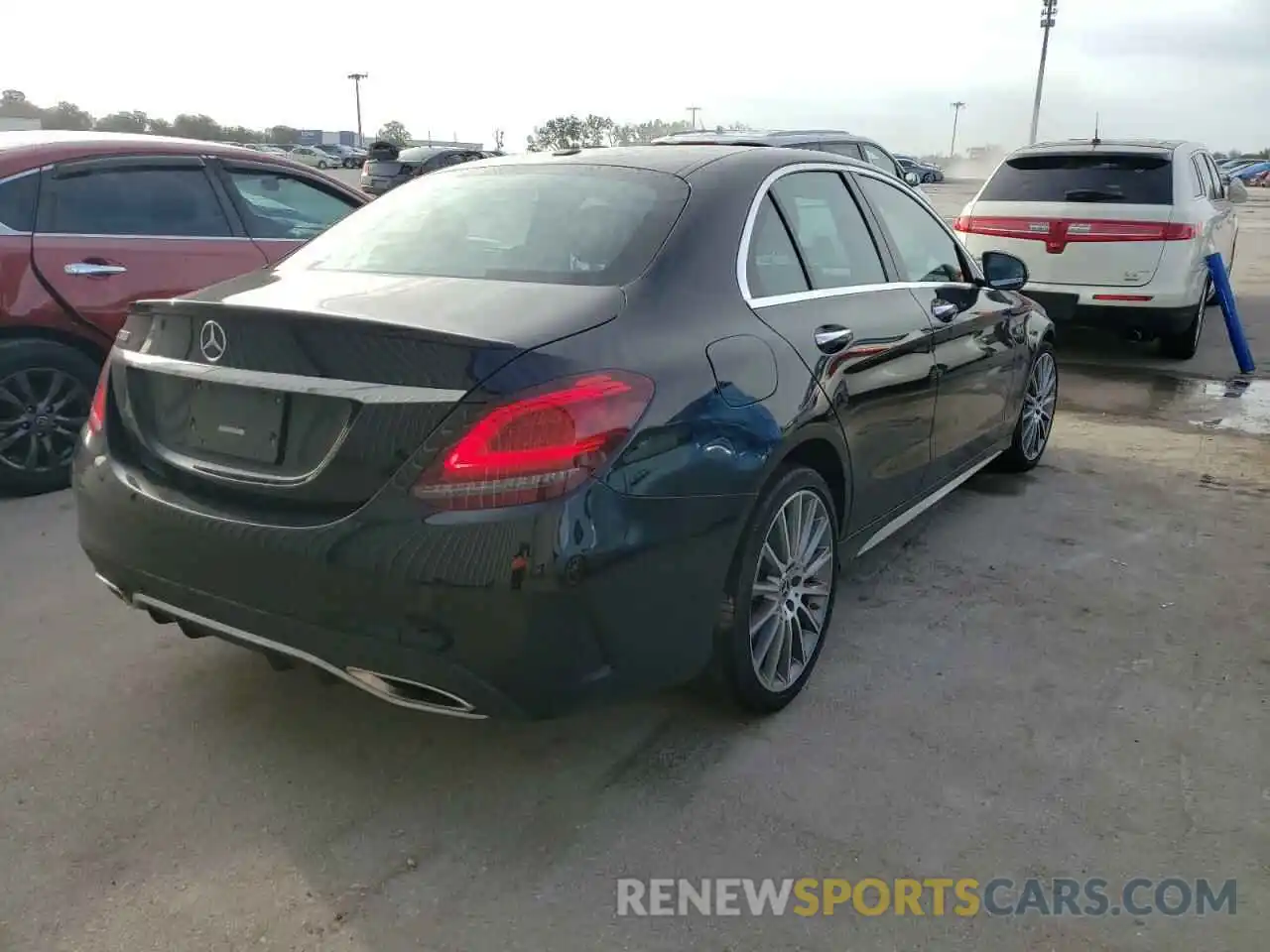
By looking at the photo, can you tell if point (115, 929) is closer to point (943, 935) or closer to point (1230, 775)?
point (943, 935)

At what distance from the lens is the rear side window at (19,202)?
190 inches

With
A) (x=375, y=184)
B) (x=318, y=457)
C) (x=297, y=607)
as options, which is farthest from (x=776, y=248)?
(x=375, y=184)

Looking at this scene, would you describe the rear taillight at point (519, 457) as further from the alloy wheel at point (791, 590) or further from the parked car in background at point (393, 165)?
the parked car in background at point (393, 165)

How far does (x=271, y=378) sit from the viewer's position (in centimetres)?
248

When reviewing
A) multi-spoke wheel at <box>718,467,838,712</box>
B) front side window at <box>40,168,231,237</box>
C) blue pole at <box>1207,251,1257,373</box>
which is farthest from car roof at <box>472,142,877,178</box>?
blue pole at <box>1207,251,1257,373</box>

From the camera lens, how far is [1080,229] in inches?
318

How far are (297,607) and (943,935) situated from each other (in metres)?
1.58

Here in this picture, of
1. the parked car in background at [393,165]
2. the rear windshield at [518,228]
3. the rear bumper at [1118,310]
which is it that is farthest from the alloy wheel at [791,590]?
the parked car in background at [393,165]

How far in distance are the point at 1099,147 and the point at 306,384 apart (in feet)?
25.7

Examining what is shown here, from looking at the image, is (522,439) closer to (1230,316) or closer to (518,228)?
(518,228)

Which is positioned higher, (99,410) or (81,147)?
(81,147)

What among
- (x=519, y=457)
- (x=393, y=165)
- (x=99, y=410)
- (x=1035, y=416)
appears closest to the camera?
(x=519, y=457)

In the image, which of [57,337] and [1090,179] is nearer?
[57,337]

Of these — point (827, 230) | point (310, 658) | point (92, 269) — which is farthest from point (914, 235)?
point (92, 269)
